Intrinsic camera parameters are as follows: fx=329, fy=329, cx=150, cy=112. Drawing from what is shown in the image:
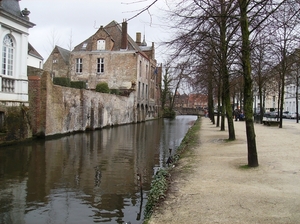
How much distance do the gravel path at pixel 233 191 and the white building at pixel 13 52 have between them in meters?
10.4

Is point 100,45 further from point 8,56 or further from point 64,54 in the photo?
point 8,56

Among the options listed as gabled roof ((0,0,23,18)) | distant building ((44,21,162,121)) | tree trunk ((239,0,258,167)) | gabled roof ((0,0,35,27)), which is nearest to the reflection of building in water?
tree trunk ((239,0,258,167))

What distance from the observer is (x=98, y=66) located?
4319 centimetres

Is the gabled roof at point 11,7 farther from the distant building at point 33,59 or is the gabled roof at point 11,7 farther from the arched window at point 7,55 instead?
the distant building at point 33,59

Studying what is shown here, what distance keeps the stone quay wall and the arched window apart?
2.36 meters

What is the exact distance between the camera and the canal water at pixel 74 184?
639 centimetres

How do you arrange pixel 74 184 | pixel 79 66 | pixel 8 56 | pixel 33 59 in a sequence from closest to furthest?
1. pixel 74 184
2. pixel 8 56
3. pixel 33 59
4. pixel 79 66

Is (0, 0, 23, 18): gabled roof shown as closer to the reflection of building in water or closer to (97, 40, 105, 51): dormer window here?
the reflection of building in water

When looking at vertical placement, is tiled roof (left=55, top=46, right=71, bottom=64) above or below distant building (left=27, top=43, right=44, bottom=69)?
above

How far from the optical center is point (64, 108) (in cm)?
2222

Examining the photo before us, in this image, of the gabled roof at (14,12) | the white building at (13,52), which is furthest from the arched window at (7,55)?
the gabled roof at (14,12)

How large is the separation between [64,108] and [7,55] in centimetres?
671

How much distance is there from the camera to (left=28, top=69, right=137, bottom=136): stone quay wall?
62.4 ft

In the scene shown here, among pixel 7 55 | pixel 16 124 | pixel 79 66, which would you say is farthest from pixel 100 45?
pixel 16 124
